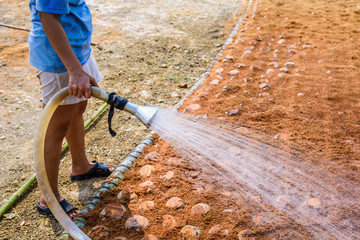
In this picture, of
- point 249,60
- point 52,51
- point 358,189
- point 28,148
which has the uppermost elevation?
point 52,51

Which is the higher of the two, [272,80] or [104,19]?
[272,80]

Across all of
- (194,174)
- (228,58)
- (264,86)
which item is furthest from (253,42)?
(194,174)

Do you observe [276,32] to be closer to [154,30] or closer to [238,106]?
[154,30]

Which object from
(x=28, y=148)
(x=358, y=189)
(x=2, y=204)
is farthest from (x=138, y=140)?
(x=358, y=189)

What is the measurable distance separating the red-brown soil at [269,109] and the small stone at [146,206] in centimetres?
2

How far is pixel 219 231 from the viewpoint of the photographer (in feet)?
6.40

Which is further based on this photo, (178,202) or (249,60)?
(249,60)

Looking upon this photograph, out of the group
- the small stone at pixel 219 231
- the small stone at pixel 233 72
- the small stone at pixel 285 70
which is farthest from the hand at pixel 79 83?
the small stone at pixel 285 70

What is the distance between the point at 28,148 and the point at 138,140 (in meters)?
1.08

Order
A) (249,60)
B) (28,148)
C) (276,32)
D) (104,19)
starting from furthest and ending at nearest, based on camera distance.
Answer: (104,19) < (276,32) < (249,60) < (28,148)

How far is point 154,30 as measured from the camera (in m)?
5.82

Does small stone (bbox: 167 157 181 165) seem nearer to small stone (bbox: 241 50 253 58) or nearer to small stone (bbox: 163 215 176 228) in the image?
small stone (bbox: 163 215 176 228)

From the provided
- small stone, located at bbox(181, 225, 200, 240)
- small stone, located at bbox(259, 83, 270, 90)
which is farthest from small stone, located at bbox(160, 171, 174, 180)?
small stone, located at bbox(259, 83, 270, 90)

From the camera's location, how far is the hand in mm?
1797
